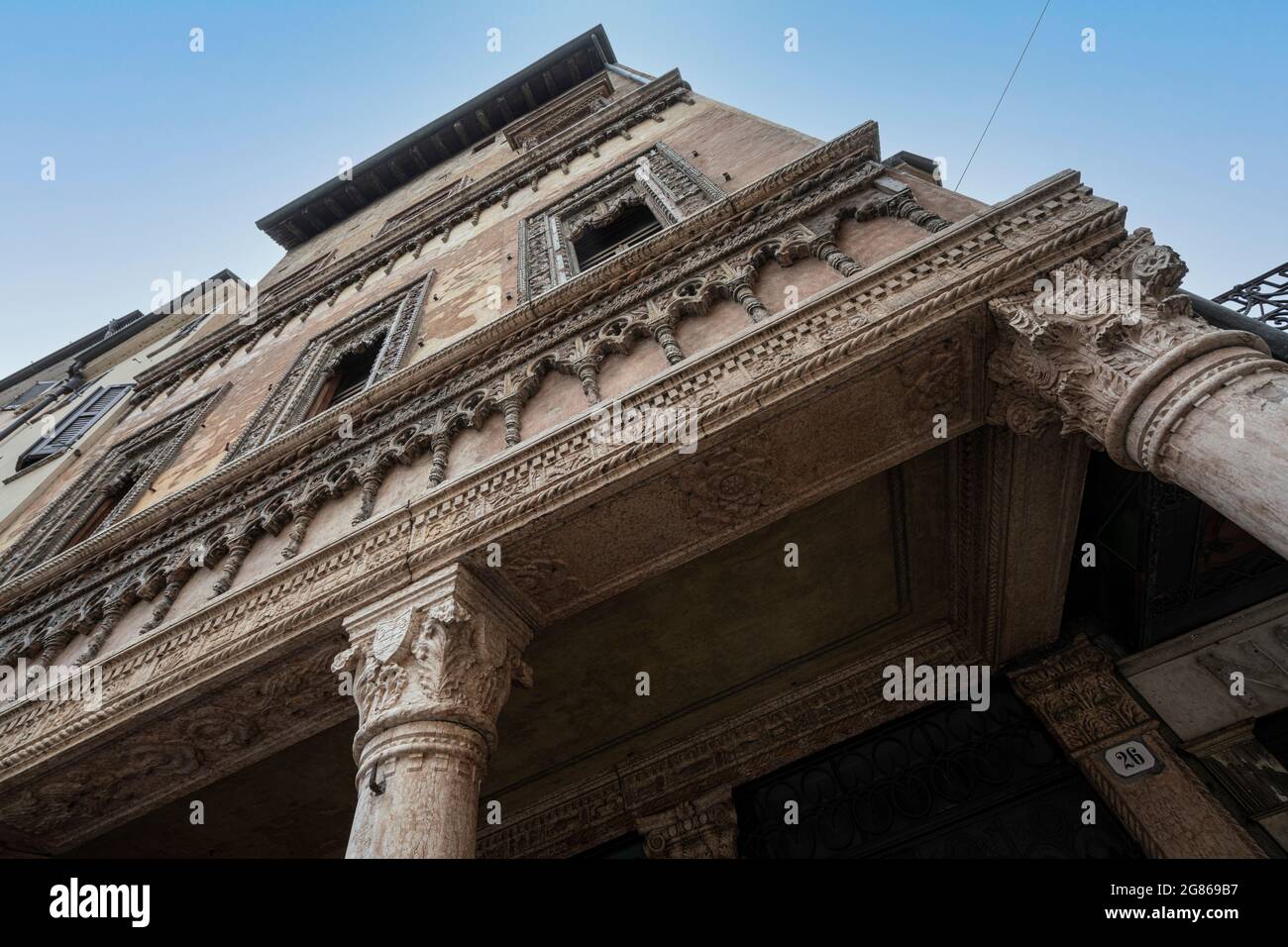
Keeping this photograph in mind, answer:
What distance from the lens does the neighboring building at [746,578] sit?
2715mm

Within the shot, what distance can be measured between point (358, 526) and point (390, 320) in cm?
462

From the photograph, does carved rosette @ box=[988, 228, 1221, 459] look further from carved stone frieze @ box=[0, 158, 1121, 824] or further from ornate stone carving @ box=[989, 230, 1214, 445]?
carved stone frieze @ box=[0, 158, 1121, 824]

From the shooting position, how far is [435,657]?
110 inches

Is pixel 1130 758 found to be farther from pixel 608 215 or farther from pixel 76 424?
pixel 76 424

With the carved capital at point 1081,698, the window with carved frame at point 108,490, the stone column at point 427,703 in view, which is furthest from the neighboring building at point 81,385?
the carved capital at point 1081,698

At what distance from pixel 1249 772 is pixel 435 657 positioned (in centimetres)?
412

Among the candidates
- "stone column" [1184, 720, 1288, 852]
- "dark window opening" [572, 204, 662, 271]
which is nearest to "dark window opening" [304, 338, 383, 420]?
"dark window opening" [572, 204, 662, 271]

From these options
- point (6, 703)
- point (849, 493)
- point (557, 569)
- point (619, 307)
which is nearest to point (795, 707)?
point (849, 493)

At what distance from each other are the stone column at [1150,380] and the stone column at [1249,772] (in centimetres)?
224

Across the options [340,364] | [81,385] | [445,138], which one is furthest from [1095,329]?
[81,385]

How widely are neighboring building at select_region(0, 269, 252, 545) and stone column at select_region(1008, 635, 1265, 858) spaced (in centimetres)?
989

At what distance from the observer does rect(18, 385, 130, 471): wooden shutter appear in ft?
33.8
